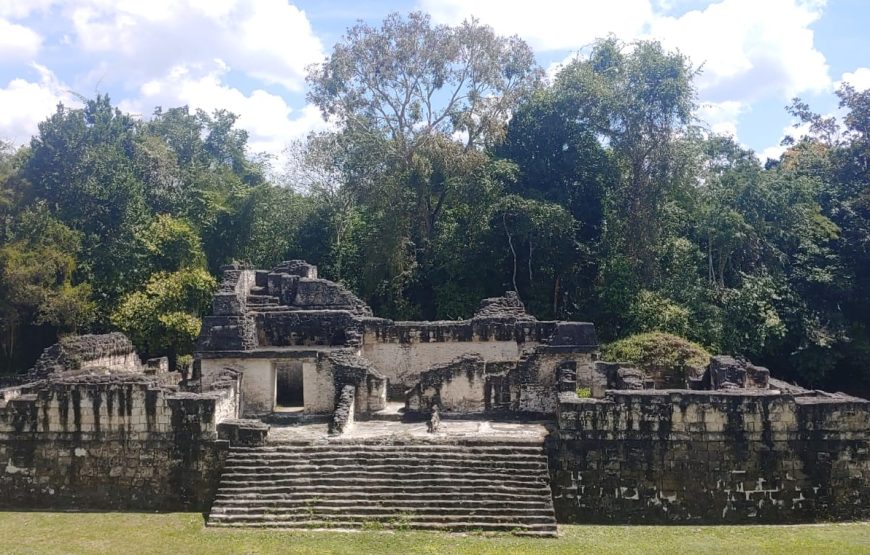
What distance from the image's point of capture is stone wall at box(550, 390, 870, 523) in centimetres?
1412

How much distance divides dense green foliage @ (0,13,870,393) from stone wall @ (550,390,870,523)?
37.9ft

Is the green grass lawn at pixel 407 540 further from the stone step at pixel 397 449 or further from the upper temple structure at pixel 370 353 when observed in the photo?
the upper temple structure at pixel 370 353

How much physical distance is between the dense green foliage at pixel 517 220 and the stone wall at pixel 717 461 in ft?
37.9

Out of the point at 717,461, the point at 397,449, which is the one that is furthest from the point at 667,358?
the point at 397,449

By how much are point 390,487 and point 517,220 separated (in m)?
16.2

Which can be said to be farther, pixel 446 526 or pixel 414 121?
pixel 414 121

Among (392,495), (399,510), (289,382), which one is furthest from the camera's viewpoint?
(289,382)

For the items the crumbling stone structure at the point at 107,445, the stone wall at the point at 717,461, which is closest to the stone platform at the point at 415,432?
the stone wall at the point at 717,461

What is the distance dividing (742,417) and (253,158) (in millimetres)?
38748

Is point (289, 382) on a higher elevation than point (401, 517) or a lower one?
higher

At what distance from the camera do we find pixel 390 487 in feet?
45.3

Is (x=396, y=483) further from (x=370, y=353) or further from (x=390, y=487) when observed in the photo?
(x=370, y=353)

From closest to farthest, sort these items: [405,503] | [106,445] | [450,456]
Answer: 1. [405,503]
2. [450,456]
3. [106,445]

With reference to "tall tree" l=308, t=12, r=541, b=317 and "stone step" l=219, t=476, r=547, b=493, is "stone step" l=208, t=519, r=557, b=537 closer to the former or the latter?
"stone step" l=219, t=476, r=547, b=493
